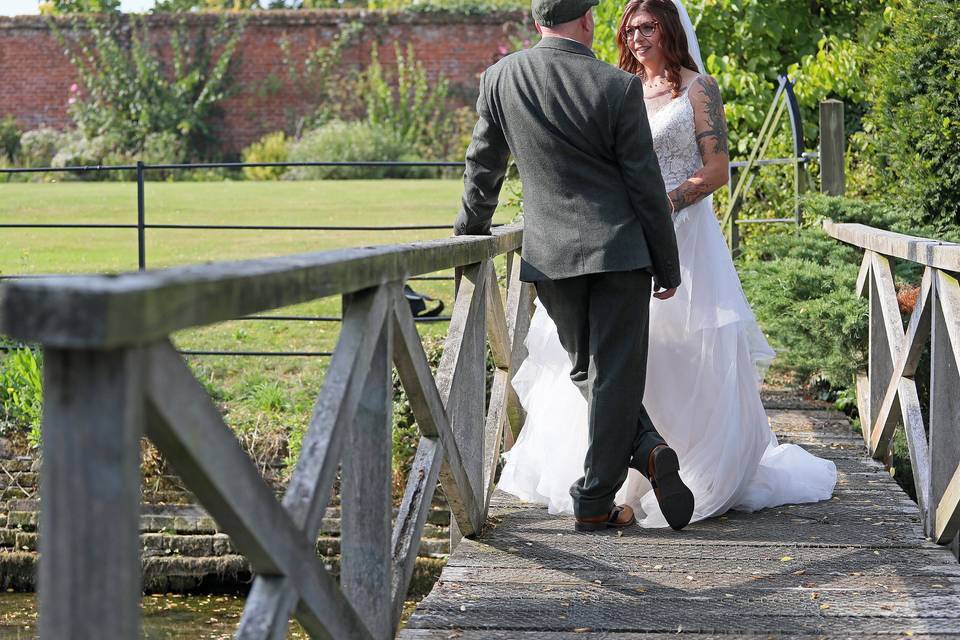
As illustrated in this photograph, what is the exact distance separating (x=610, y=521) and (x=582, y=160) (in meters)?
1.10

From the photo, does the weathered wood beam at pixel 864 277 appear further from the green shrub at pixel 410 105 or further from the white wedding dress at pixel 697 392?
the green shrub at pixel 410 105

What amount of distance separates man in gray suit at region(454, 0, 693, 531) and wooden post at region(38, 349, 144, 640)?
2.07m

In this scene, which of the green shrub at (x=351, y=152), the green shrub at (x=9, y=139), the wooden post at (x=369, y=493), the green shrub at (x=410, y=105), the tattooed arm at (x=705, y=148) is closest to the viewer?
the wooden post at (x=369, y=493)

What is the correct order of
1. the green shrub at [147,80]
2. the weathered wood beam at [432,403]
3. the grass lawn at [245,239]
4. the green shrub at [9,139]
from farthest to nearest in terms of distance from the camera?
the green shrub at [147,80] < the green shrub at [9,139] < the grass lawn at [245,239] < the weathered wood beam at [432,403]

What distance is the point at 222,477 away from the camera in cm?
155

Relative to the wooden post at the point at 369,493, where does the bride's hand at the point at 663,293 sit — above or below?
above

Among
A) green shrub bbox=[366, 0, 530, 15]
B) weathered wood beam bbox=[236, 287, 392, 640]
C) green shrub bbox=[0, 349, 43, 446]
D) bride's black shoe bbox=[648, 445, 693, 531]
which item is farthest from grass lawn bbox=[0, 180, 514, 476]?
green shrub bbox=[366, 0, 530, 15]

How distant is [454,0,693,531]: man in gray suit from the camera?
318 centimetres

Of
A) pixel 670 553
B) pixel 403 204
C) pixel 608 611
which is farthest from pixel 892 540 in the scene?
pixel 403 204

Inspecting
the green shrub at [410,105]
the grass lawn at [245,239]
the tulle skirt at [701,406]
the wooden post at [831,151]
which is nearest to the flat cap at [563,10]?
the tulle skirt at [701,406]

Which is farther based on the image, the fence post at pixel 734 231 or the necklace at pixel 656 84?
the fence post at pixel 734 231

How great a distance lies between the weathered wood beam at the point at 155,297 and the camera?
1239mm

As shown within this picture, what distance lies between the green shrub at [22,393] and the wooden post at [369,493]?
4.49 metres

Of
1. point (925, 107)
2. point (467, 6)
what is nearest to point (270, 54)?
point (467, 6)
